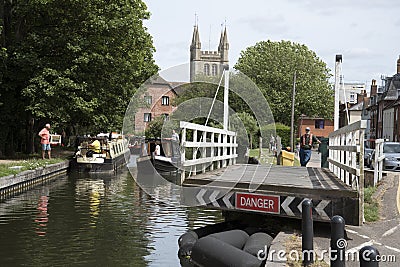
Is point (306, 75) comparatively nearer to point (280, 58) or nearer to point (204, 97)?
point (280, 58)

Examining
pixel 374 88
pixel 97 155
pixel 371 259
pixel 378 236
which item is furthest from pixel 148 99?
pixel 374 88

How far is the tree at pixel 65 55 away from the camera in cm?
2773

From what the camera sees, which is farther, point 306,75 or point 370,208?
point 306,75

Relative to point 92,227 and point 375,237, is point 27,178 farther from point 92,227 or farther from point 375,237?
point 375,237

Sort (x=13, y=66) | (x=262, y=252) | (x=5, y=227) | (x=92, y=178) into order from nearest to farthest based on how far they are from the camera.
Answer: (x=262, y=252) → (x=5, y=227) → (x=92, y=178) → (x=13, y=66)

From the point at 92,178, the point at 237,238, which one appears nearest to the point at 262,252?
the point at 237,238

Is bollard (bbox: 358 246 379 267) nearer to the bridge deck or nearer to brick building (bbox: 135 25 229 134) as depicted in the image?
the bridge deck

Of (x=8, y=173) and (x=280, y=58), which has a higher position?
(x=280, y=58)

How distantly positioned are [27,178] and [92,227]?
8930mm

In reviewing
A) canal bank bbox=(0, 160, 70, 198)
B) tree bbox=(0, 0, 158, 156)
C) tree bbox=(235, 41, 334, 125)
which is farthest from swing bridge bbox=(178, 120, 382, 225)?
tree bbox=(235, 41, 334, 125)

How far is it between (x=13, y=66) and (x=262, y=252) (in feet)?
78.0

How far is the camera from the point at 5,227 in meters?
12.3

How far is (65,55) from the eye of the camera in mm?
29250

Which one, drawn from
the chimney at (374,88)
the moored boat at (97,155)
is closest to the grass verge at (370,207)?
the moored boat at (97,155)
